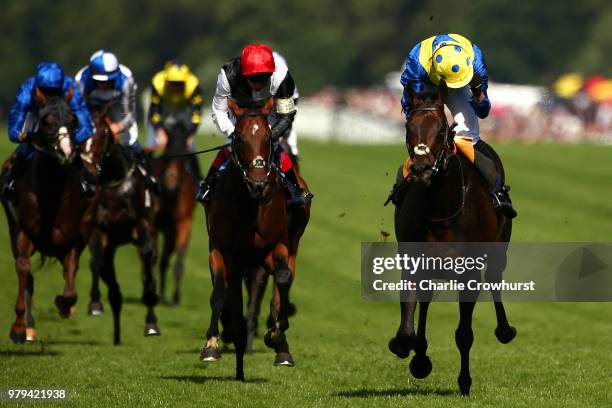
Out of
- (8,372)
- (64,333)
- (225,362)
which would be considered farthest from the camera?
(64,333)

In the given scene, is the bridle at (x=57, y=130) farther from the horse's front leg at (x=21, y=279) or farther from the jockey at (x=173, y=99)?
the jockey at (x=173, y=99)

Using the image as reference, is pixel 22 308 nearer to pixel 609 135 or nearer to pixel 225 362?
pixel 225 362

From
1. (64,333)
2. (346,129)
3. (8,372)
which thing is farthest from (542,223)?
(346,129)

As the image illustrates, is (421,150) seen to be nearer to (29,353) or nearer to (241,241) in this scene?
(241,241)

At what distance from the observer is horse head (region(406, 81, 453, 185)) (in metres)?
11.0

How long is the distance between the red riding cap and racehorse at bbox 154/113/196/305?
835 cm

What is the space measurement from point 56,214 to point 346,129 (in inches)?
1737

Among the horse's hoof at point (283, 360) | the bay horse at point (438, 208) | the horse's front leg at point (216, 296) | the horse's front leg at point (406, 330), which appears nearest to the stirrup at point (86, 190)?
the horse's front leg at point (216, 296)

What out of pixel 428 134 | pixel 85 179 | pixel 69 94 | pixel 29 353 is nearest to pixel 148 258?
pixel 85 179

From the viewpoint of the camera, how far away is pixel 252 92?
40.0ft

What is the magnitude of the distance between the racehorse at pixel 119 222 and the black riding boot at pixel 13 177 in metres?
1.32

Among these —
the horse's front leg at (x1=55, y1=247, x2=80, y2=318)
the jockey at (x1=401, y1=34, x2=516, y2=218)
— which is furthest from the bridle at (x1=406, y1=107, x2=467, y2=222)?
the horse's front leg at (x1=55, y1=247, x2=80, y2=318)

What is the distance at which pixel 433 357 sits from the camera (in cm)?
1468

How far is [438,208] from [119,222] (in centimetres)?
591
